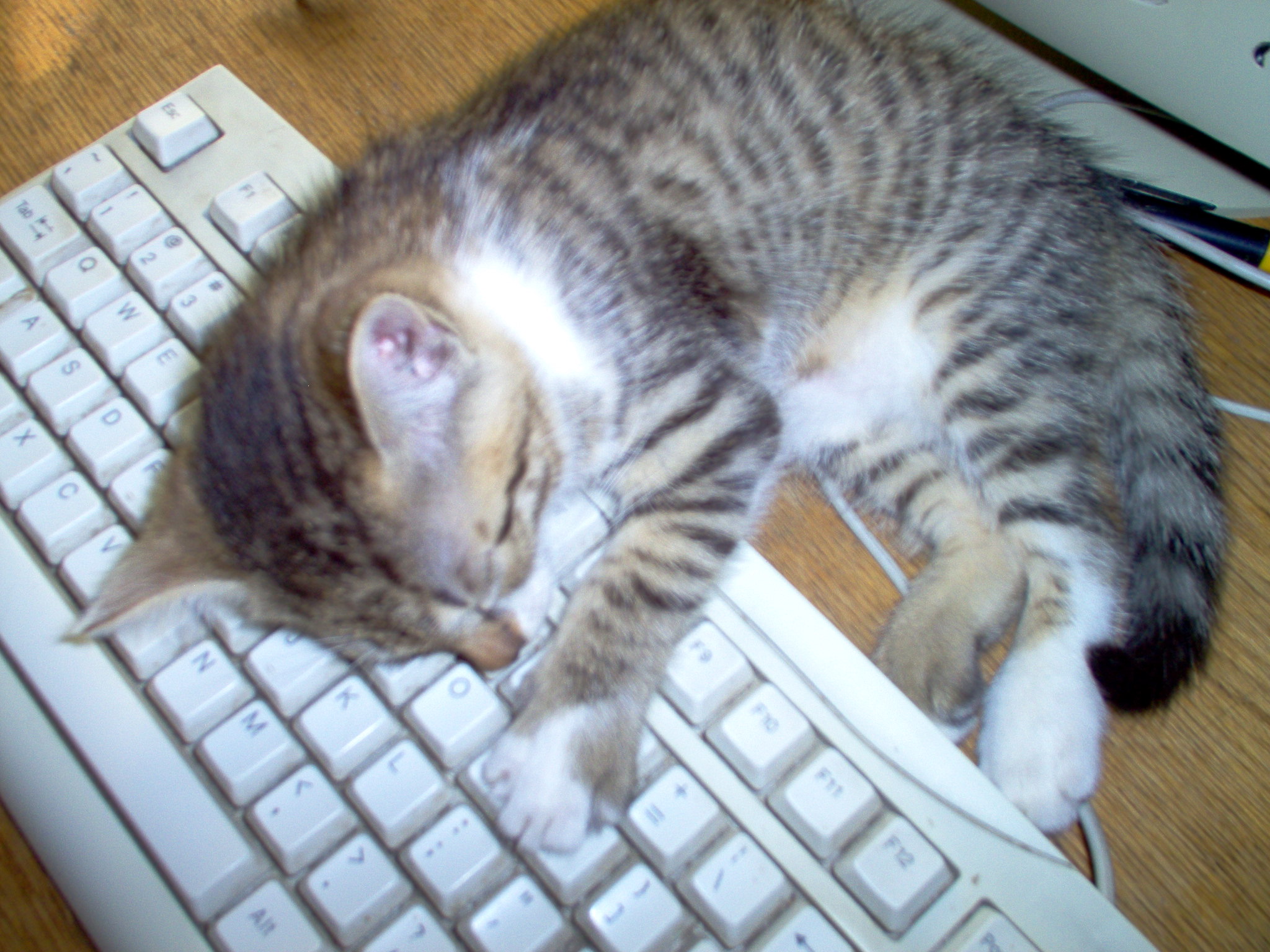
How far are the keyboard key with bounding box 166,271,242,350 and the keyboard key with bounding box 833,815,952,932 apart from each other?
0.57 m

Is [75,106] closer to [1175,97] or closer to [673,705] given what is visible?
[673,705]

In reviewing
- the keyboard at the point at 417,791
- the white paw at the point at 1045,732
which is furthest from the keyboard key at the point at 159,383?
the white paw at the point at 1045,732

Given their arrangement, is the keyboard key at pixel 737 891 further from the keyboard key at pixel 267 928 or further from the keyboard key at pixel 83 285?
A: the keyboard key at pixel 83 285

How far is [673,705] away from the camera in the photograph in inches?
23.7

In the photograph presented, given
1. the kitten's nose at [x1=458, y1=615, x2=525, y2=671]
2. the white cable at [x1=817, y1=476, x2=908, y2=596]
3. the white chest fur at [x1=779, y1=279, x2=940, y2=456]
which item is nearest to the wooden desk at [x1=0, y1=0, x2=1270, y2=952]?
the white cable at [x1=817, y1=476, x2=908, y2=596]

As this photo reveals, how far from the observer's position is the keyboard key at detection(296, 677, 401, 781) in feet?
1.87

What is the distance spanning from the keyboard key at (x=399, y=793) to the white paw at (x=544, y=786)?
0.15 ft

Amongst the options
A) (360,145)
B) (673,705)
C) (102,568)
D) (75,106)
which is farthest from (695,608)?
(75,106)

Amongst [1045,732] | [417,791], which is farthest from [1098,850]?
[417,791]

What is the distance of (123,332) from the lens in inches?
26.7

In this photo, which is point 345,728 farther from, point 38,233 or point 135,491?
point 38,233

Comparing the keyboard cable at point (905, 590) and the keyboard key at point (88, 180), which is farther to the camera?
the keyboard key at point (88, 180)

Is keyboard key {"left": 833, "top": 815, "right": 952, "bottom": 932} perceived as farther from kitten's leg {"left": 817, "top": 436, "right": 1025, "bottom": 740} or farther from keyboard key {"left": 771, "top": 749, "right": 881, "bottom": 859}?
kitten's leg {"left": 817, "top": 436, "right": 1025, "bottom": 740}

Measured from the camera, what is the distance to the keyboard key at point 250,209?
716mm
